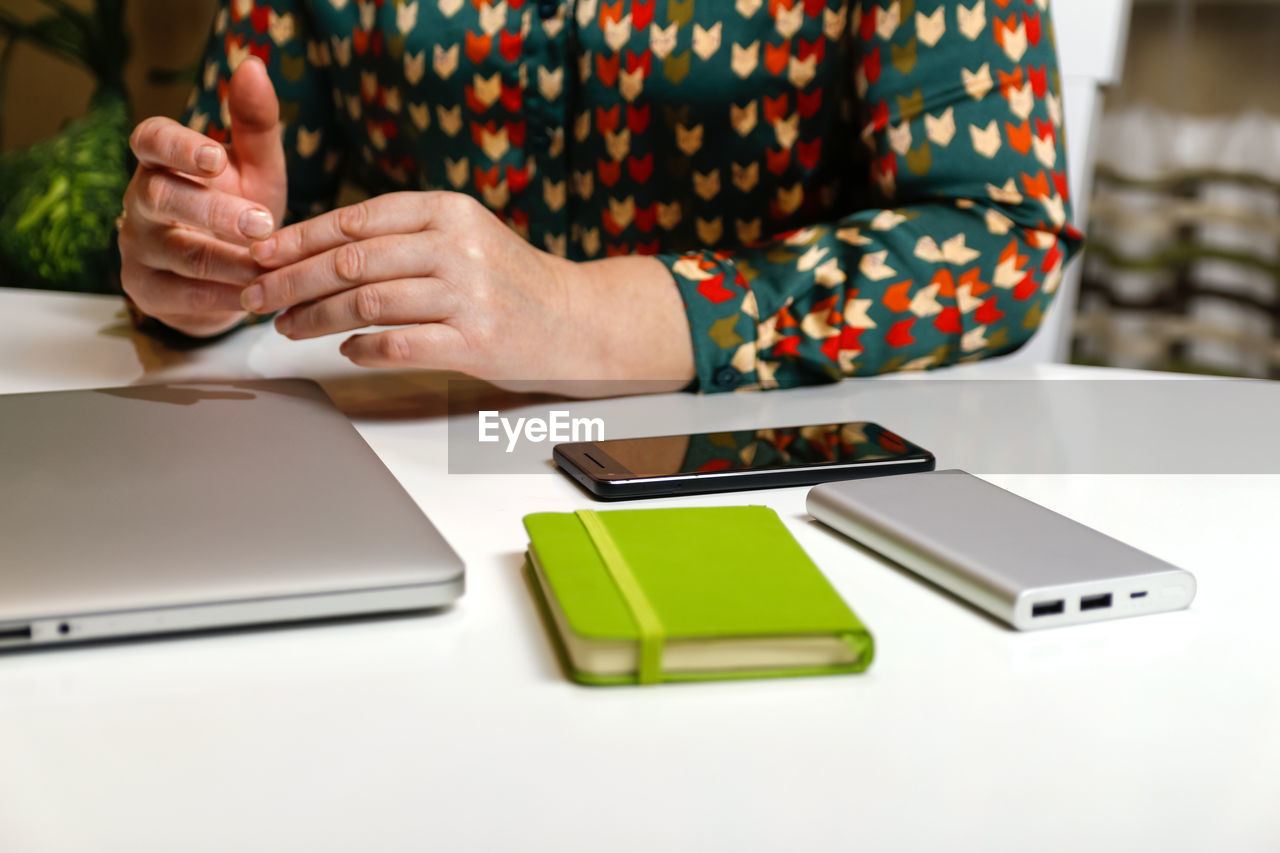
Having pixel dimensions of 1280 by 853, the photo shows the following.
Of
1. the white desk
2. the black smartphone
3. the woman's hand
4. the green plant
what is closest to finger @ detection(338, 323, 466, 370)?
the woman's hand

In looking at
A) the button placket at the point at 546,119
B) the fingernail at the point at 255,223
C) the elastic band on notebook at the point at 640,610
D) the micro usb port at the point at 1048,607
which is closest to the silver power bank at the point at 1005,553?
the micro usb port at the point at 1048,607

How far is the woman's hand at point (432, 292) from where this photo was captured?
64cm

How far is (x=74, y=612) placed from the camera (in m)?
0.35

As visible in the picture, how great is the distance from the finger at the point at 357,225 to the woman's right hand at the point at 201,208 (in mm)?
14

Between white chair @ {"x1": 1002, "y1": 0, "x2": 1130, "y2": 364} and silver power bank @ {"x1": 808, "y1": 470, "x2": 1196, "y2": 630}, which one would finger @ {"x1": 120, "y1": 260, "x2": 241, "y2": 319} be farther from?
white chair @ {"x1": 1002, "y1": 0, "x2": 1130, "y2": 364}

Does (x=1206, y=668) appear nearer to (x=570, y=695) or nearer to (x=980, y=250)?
(x=570, y=695)

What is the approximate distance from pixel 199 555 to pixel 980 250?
0.61m

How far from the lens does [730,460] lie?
55cm

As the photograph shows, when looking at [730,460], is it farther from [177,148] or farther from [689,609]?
[177,148]

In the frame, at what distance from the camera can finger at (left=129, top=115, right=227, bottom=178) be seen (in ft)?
2.14

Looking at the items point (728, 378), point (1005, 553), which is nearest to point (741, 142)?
point (728, 378)

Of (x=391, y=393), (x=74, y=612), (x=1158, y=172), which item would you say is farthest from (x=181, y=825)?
(x=1158, y=172)

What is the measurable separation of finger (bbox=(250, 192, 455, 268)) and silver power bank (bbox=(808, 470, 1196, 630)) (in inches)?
12.0

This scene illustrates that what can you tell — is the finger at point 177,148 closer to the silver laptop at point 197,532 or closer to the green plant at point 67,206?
the silver laptop at point 197,532
